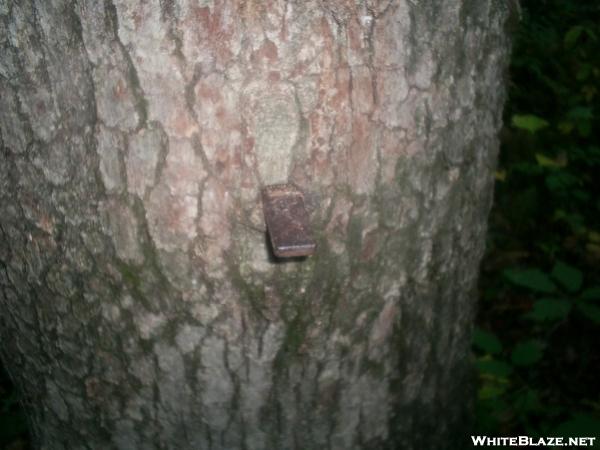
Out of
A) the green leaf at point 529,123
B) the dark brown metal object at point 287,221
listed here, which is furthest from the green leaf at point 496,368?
the green leaf at point 529,123

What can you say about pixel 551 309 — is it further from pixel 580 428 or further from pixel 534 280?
pixel 580 428

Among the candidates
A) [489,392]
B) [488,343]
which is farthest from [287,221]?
[489,392]

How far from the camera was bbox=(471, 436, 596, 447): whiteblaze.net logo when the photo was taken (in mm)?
1882

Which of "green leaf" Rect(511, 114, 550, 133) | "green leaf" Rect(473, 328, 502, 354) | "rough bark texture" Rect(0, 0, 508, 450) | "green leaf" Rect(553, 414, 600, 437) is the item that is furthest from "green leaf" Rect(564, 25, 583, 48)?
"rough bark texture" Rect(0, 0, 508, 450)

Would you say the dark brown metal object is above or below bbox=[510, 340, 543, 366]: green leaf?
above

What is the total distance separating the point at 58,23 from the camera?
888mm

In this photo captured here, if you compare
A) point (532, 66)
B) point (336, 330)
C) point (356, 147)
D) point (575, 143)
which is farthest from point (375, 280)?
point (532, 66)

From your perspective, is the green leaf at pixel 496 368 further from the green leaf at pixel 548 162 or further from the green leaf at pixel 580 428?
the green leaf at pixel 548 162

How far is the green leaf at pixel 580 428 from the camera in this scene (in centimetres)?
187

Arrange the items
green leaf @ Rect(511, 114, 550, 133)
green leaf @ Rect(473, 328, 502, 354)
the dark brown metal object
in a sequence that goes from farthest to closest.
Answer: green leaf @ Rect(511, 114, 550, 133) < green leaf @ Rect(473, 328, 502, 354) < the dark brown metal object

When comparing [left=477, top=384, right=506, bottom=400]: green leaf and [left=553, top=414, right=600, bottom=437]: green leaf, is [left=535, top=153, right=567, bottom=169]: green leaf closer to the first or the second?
[left=477, top=384, right=506, bottom=400]: green leaf

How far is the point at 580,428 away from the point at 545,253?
5.50 feet

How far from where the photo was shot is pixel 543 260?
338 centimetres

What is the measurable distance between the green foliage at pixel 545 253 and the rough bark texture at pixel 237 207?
1.16 meters
